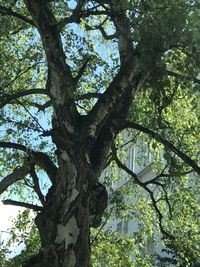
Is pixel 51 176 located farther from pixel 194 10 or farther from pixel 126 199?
pixel 126 199

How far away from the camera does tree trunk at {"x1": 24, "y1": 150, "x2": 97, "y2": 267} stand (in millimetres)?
7590

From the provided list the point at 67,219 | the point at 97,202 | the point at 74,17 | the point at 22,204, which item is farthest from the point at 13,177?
the point at 74,17

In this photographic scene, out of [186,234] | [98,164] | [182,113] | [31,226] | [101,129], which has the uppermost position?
[182,113]

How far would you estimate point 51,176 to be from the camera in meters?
8.99

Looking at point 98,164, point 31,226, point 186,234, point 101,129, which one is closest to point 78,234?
point 98,164

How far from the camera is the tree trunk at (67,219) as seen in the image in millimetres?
7590

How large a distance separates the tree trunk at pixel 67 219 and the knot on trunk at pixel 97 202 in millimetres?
216

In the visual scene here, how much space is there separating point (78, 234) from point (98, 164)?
1.39m

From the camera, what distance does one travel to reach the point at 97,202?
840cm

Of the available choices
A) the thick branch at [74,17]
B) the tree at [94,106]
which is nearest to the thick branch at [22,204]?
the tree at [94,106]

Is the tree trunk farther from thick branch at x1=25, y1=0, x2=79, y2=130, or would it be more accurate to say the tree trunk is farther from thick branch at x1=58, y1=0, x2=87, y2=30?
thick branch at x1=58, y1=0, x2=87, y2=30

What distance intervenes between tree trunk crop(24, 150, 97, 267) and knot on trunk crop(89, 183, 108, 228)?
8.5 inches

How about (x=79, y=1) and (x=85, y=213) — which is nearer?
(x=85, y=213)

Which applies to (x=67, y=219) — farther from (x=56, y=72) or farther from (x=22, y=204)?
(x=56, y=72)
